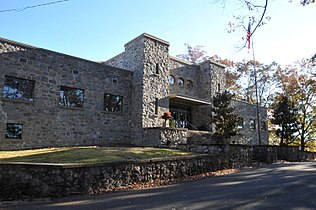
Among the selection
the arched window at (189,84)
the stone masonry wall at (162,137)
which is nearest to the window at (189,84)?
the arched window at (189,84)

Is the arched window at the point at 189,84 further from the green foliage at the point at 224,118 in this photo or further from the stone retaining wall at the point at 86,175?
the stone retaining wall at the point at 86,175

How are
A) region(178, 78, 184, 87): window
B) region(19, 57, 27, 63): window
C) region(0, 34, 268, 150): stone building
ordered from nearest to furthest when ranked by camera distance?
region(0, 34, 268, 150): stone building < region(19, 57, 27, 63): window < region(178, 78, 184, 87): window

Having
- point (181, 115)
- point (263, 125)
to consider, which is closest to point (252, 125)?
point (263, 125)

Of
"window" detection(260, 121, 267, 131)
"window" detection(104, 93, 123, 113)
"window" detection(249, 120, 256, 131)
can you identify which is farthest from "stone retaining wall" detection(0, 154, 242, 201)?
"window" detection(260, 121, 267, 131)

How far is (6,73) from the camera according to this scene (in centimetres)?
1274

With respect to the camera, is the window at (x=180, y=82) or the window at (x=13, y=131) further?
the window at (x=180, y=82)

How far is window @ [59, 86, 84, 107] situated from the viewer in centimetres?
1479

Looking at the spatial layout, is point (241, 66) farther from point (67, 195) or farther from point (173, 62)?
point (67, 195)

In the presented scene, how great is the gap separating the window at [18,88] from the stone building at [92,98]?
0.15ft

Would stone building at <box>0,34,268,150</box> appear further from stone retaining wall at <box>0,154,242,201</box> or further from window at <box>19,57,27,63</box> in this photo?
stone retaining wall at <box>0,154,242,201</box>

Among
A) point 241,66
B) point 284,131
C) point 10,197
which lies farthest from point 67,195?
point 241,66

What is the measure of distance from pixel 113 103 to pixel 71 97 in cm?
307

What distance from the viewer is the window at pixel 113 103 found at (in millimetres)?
16734

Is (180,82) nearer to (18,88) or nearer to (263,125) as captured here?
(18,88)
